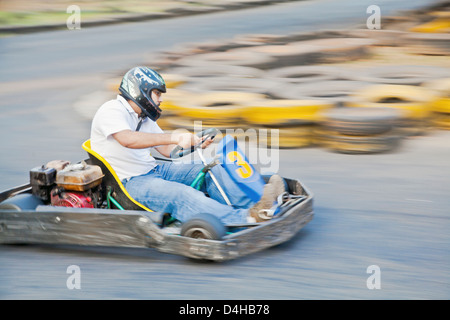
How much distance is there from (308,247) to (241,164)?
632 mm

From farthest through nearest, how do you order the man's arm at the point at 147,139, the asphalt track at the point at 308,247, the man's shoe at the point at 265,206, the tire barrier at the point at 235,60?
the tire barrier at the point at 235,60
the man's arm at the point at 147,139
the man's shoe at the point at 265,206
the asphalt track at the point at 308,247

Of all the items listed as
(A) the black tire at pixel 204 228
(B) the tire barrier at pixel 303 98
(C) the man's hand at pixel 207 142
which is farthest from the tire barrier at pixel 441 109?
(A) the black tire at pixel 204 228

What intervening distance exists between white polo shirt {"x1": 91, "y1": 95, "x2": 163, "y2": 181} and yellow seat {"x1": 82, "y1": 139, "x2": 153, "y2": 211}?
3 centimetres

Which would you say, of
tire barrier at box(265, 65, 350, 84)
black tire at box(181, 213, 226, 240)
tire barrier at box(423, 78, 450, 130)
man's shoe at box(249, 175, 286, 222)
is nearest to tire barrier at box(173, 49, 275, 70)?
tire barrier at box(265, 65, 350, 84)

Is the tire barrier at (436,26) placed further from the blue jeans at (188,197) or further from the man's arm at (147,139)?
the man's arm at (147,139)

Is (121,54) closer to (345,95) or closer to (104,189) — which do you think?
(345,95)

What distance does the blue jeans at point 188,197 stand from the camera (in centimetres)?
369

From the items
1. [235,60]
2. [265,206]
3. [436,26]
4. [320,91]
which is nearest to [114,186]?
[265,206]

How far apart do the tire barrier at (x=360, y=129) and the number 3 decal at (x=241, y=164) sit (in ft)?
6.21

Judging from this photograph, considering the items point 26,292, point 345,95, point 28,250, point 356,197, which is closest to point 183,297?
point 26,292

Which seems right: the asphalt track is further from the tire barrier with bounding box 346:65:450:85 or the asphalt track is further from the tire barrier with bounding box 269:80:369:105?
the tire barrier with bounding box 346:65:450:85

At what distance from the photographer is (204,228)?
3469mm

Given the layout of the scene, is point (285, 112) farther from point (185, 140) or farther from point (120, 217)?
point (120, 217)

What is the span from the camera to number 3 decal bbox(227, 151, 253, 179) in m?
3.93
